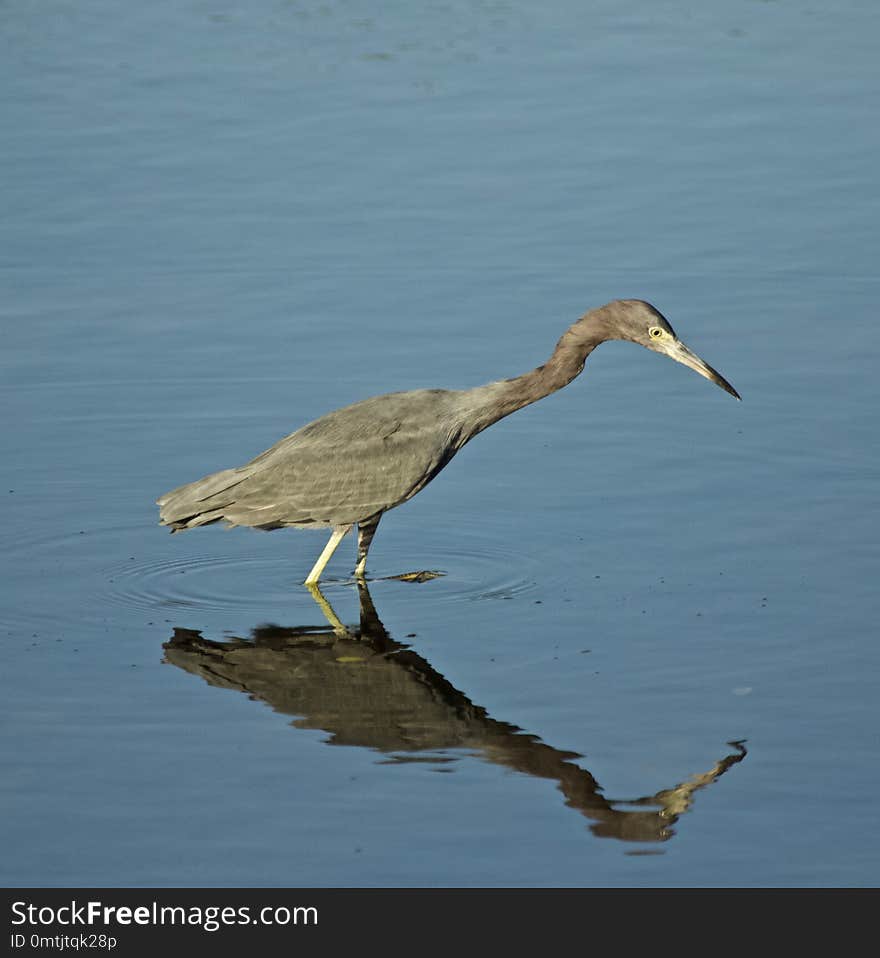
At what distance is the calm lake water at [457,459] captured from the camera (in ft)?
28.9

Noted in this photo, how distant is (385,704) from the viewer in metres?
10.0

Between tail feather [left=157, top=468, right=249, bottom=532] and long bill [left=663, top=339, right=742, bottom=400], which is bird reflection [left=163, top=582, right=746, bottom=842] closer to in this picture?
tail feather [left=157, top=468, right=249, bottom=532]

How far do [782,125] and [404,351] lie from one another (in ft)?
22.2

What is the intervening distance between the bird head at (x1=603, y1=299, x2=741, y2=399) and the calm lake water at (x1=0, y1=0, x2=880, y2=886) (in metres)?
1.13

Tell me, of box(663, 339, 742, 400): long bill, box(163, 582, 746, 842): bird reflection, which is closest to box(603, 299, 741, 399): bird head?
box(663, 339, 742, 400): long bill

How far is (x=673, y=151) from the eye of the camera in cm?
1927

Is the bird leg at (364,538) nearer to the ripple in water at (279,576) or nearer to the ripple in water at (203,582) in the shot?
the ripple in water at (279,576)

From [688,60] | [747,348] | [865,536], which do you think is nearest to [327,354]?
[747,348]

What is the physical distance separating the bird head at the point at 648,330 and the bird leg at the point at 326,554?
204 cm

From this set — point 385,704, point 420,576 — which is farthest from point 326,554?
point 385,704

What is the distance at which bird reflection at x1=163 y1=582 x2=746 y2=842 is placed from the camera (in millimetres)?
8812

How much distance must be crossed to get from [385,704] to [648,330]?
3001mm

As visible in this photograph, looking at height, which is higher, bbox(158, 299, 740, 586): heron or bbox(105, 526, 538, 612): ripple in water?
bbox(158, 299, 740, 586): heron

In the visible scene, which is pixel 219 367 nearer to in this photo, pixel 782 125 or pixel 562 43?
pixel 782 125
